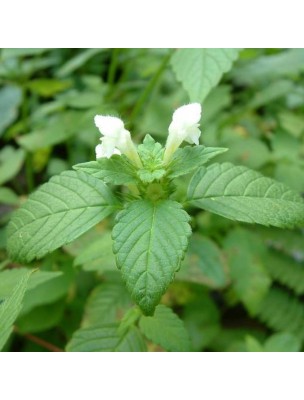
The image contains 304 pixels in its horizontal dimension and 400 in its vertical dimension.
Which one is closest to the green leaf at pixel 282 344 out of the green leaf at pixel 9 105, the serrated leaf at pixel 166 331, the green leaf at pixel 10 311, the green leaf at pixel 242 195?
the serrated leaf at pixel 166 331

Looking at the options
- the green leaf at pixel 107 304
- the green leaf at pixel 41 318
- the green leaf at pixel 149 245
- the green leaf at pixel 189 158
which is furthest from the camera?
the green leaf at pixel 41 318

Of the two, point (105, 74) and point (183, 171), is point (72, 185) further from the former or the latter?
point (105, 74)

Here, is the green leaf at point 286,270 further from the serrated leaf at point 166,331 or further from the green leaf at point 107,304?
the serrated leaf at point 166,331

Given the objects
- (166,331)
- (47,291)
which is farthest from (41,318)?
(166,331)

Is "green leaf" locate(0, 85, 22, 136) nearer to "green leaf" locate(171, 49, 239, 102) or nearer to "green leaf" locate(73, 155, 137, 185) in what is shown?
"green leaf" locate(171, 49, 239, 102)

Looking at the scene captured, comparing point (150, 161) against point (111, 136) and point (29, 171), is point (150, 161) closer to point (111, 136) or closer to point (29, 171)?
point (111, 136)

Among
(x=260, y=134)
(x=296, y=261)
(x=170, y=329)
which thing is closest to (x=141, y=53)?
(x=260, y=134)

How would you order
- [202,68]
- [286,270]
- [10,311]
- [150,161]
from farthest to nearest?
[286,270] → [202,68] → [150,161] → [10,311]
